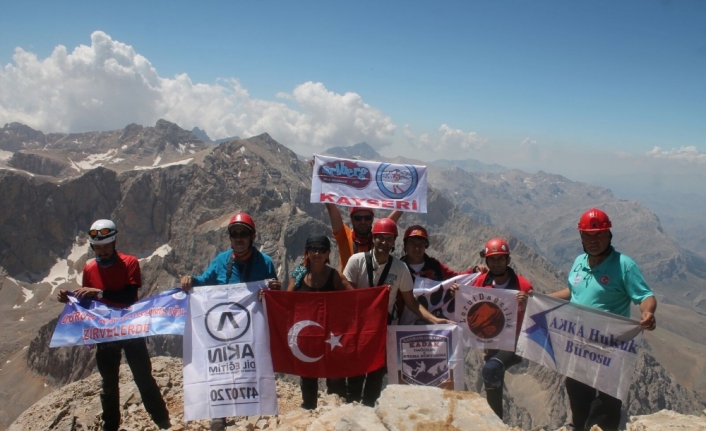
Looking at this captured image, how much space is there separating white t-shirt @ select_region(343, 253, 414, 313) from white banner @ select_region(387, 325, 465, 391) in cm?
82

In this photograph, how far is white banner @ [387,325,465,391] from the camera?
8.44m

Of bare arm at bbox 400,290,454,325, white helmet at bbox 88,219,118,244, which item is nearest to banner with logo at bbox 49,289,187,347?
white helmet at bbox 88,219,118,244

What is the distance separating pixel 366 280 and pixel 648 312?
16.3ft

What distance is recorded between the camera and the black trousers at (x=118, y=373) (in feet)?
27.0

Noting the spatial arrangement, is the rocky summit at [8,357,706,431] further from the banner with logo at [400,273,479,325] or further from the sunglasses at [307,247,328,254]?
the banner with logo at [400,273,479,325]

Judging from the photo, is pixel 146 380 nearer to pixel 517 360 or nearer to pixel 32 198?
pixel 517 360

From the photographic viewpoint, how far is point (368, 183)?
11.2 meters

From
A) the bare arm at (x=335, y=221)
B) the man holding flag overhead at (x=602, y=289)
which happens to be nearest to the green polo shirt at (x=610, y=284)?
the man holding flag overhead at (x=602, y=289)

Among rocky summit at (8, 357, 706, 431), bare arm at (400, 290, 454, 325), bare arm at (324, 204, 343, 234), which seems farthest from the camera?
bare arm at (324, 204, 343, 234)

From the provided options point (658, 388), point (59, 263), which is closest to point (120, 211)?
point (59, 263)

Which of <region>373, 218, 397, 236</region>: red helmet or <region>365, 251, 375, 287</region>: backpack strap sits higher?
<region>373, 218, 397, 236</region>: red helmet

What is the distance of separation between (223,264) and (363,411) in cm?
427

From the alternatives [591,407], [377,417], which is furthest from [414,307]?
[591,407]

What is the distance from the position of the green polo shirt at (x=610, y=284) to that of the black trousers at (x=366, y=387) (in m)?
4.36
